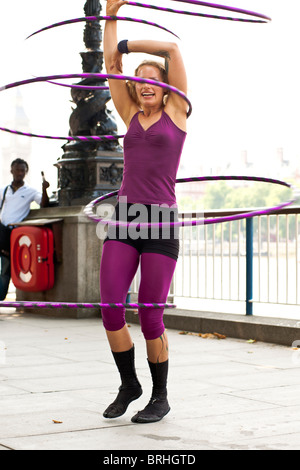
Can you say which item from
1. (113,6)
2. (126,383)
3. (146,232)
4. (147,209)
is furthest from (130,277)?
(113,6)

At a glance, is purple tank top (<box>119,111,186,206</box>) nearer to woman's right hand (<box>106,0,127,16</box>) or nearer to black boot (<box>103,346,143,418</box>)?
woman's right hand (<box>106,0,127,16</box>)

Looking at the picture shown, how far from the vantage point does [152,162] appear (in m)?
4.98

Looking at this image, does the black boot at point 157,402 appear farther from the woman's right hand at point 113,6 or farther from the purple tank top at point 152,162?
the woman's right hand at point 113,6

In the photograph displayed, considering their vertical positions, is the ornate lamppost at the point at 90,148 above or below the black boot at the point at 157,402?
above

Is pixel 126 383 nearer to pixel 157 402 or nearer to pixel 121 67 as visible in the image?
pixel 157 402

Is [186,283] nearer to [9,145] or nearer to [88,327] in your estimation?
[88,327]

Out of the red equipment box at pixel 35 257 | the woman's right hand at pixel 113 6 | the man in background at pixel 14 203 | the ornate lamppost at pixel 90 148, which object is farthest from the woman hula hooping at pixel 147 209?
the man in background at pixel 14 203

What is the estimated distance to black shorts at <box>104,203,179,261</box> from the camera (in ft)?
16.3

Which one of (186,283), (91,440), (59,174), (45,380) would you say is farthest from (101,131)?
(91,440)

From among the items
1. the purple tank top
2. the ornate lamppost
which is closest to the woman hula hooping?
the purple tank top

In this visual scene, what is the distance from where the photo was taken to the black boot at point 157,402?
195 inches

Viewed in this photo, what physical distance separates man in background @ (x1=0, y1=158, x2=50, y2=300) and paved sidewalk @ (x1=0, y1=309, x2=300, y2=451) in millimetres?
2757

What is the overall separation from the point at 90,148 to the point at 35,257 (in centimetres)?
200

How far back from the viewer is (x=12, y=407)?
541 cm
